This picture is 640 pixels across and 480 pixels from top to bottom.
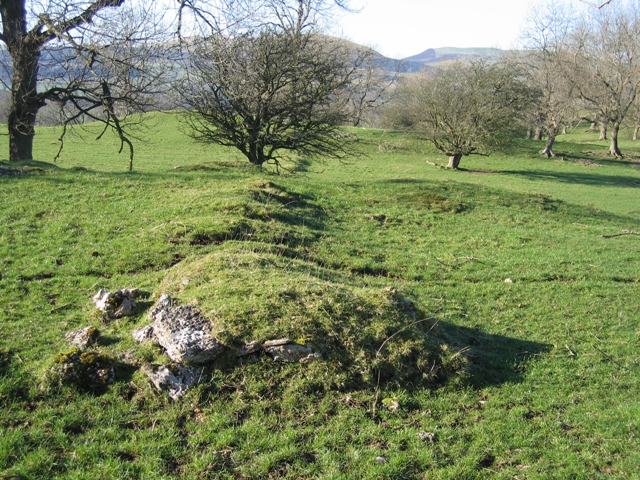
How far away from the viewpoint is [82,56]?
1412 centimetres

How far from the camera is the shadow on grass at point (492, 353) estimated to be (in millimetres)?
7004

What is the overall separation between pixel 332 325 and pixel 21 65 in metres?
16.3

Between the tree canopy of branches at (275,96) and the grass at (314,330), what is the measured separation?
5.69m

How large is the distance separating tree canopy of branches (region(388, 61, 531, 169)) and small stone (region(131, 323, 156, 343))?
116 ft

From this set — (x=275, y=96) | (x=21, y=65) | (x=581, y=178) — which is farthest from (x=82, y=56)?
(x=581, y=178)

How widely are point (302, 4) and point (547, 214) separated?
43.6ft

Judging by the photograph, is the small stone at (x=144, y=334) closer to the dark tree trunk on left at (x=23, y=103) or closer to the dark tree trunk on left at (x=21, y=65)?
the dark tree trunk on left at (x=23, y=103)

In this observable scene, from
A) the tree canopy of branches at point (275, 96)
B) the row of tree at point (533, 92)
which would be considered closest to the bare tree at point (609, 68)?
the row of tree at point (533, 92)

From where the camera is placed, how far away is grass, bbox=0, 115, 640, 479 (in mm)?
5020

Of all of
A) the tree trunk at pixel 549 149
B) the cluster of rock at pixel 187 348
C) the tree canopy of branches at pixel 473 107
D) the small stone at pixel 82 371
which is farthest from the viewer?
the tree trunk at pixel 549 149

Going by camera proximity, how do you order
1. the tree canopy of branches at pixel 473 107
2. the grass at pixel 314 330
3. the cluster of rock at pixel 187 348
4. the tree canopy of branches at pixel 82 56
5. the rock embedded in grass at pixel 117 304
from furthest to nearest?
the tree canopy of branches at pixel 473 107 → the tree canopy of branches at pixel 82 56 → the rock embedded in grass at pixel 117 304 → the cluster of rock at pixel 187 348 → the grass at pixel 314 330

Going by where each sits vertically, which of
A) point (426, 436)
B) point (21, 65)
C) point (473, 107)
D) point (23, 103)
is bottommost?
point (426, 436)

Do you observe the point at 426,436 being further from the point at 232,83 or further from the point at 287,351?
the point at 232,83

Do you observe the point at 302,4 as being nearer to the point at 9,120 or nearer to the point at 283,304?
the point at 9,120
